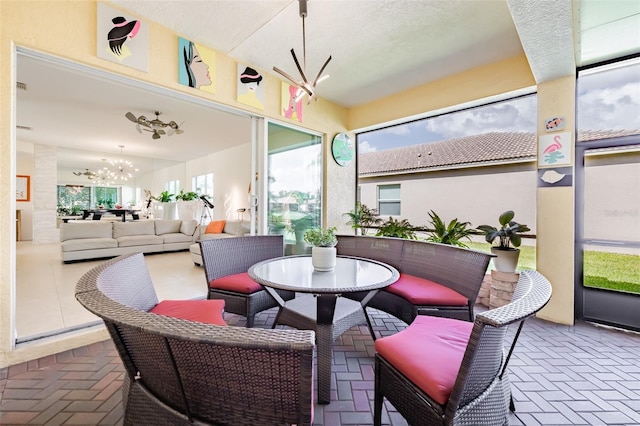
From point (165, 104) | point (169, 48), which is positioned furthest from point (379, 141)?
point (165, 104)

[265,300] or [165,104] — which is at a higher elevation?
[165,104]

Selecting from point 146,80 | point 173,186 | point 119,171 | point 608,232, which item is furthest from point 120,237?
point 608,232

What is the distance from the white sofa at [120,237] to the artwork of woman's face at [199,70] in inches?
185

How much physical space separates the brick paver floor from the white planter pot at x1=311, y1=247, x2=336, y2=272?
72cm

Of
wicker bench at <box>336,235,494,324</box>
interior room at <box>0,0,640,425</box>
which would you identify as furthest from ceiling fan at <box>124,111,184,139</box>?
wicker bench at <box>336,235,494,324</box>

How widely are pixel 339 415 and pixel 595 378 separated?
1.89 meters

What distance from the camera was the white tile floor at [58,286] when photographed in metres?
2.53

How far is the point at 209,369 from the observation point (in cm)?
81

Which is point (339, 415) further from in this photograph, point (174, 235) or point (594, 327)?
point (174, 235)

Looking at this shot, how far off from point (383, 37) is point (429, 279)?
2.56 m

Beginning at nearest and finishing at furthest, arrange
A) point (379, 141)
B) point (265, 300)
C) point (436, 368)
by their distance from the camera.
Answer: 1. point (436, 368)
2. point (265, 300)
3. point (379, 141)

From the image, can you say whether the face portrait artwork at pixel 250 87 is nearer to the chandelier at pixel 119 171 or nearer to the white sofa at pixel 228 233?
the white sofa at pixel 228 233

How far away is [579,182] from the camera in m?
2.87

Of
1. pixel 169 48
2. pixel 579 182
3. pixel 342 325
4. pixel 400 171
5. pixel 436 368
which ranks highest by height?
pixel 169 48
